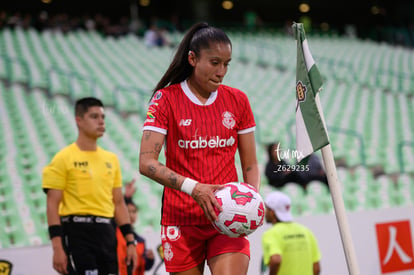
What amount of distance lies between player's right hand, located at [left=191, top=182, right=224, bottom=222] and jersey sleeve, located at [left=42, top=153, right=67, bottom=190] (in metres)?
2.02

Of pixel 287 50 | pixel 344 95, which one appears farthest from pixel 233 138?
pixel 287 50

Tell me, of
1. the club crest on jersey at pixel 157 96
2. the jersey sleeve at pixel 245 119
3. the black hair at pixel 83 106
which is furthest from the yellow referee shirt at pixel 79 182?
the jersey sleeve at pixel 245 119

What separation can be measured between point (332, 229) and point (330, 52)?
53.9 ft

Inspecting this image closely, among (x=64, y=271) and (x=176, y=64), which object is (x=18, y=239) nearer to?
(x=64, y=271)

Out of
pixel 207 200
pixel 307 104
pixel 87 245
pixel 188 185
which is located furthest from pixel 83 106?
pixel 207 200

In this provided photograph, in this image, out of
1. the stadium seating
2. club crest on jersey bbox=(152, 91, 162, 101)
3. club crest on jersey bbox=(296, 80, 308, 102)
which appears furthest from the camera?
the stadium seating

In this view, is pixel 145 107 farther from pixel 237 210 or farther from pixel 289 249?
pixel 237 210

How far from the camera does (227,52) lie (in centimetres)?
307

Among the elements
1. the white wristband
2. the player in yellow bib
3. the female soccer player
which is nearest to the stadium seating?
the player in yellow bib

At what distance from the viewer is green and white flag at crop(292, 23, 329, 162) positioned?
349cm

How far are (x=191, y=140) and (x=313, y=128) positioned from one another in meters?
0.83

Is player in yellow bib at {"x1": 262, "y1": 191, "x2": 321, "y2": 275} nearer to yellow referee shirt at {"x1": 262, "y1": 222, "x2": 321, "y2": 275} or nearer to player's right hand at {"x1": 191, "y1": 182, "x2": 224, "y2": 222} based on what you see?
yellow referee shirt at {"x1": 262, "y1": 222, "x2": 321, "y2": 275}

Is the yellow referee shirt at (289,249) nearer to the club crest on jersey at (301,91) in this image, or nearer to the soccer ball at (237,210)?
the club crest on jersey at (301,91)

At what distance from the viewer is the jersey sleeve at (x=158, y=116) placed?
3.08m
